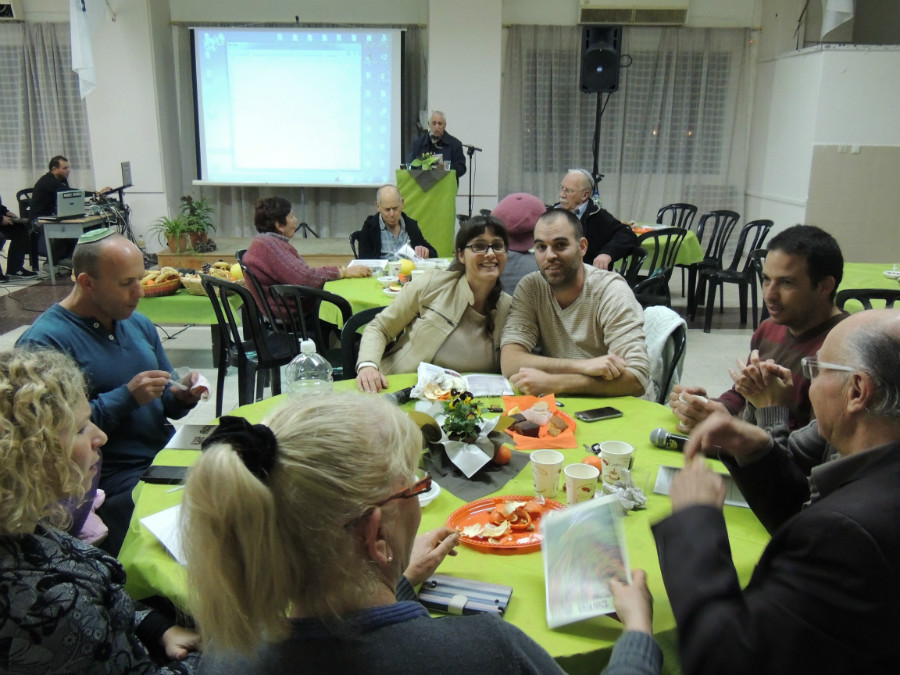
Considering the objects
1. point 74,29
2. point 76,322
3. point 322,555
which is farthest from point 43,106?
point 322,555

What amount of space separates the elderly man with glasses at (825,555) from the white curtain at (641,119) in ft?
24.8

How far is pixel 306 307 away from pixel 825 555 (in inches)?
130

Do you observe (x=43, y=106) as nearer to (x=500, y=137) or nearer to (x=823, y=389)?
(x=500, y=137)

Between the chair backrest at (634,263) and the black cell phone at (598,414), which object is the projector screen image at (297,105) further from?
the black cell phone at (598,414)

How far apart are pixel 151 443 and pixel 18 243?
7.05m

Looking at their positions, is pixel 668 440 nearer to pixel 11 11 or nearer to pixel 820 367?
pixel 820 367

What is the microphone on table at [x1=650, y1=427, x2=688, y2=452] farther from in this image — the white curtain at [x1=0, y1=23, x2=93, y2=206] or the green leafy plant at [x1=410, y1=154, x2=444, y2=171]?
the white curtain at [x1=0, y1=23, x2=93, y2=206]

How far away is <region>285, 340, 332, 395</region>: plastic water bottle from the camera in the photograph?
2206 mm

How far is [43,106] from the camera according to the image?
8484mm

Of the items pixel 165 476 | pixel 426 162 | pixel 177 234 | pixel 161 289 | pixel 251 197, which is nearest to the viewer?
pixel 165 476

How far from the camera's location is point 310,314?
3.90m

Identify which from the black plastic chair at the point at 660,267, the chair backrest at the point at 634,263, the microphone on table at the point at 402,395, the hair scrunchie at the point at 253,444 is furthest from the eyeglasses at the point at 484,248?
the chair backrest at the point at 634,263

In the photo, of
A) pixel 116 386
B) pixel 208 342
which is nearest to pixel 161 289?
pixel 208 342

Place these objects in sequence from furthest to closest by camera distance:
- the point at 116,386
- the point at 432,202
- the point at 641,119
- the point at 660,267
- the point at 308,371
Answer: the point at 641,119 < the point at 432,202 < the point at 660,267 < the point at 308,371 < the point at 116,386
